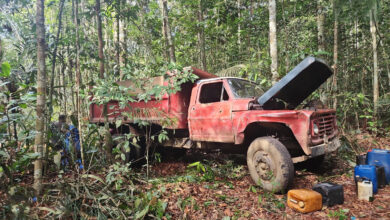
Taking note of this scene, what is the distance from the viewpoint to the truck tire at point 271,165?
11.3 feet

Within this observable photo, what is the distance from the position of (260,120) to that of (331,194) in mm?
1371

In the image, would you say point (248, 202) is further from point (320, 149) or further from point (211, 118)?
point (211, 118)

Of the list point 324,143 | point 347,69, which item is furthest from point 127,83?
point 347,69

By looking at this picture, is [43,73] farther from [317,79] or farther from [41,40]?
[317,79]

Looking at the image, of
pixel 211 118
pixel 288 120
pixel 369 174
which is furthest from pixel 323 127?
pixel 211 118

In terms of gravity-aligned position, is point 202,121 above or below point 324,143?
above

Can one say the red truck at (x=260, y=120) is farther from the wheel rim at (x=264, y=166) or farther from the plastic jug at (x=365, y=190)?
the plastic jug at (x=365, y=190)

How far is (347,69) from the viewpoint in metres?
9.05

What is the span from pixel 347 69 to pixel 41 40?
995 cm

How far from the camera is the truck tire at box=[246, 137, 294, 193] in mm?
3443

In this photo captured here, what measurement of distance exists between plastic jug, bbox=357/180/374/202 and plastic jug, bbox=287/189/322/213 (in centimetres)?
72

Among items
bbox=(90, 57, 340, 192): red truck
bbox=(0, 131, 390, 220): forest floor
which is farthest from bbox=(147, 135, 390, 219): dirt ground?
bbox=(90, 57, 340, 192): red truck

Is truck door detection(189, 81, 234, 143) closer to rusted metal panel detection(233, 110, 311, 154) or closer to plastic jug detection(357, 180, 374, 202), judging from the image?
Answer: rusted metal panel detection(233, 110, 311, 154)

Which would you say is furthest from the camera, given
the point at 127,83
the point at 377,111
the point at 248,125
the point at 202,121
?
the point at 377,111
